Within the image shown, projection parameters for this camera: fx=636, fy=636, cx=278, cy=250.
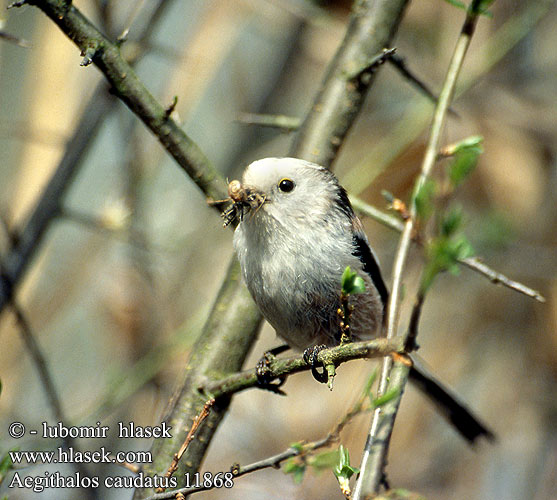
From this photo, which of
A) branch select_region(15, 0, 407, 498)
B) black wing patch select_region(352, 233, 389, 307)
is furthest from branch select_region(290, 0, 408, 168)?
black wing patch select_region(352, 233, 389, 307)

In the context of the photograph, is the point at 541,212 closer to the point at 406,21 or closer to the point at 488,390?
the point at 488,390

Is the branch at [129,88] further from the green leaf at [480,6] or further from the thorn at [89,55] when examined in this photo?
the green leaf at [480,6]

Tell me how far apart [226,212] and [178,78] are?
3.70 metres

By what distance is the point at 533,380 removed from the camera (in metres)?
4.69

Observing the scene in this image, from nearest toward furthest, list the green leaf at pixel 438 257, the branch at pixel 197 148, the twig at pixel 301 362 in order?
the green leaf at pixel 438 257 < the twig at pixel 301 362 < the branch at pixel 197 148

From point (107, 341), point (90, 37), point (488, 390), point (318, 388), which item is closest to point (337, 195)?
point (90, 37)

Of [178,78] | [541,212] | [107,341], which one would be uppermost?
[178,78]

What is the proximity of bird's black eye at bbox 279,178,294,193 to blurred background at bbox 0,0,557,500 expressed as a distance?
1907 millimetres

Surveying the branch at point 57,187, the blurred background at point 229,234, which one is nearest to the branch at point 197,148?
the branch at point 57,187

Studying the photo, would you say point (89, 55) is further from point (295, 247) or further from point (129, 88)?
point (295, 247)

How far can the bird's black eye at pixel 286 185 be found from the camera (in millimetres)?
1995

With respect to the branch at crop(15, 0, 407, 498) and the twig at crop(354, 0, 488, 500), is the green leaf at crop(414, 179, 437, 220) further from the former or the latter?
the branch at crop(15, 0, 407, 498)

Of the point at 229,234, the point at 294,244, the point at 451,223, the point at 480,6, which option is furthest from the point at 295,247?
the point at 229,234

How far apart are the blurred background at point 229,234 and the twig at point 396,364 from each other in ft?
5.78
